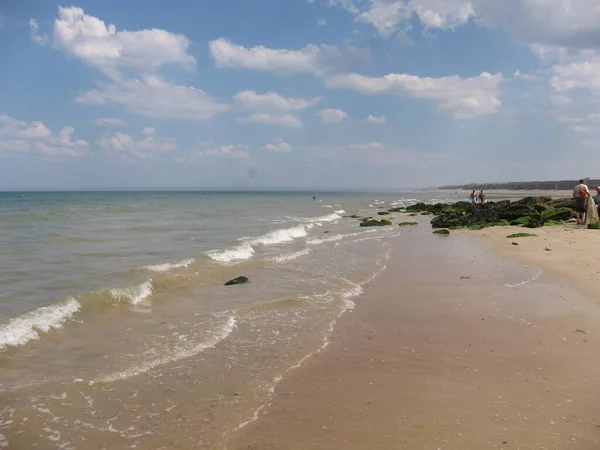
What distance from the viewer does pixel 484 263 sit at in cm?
1423

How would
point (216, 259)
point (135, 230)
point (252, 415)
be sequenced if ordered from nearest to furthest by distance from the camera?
point (252, 415) < point (216, 259) < point (135, 230)

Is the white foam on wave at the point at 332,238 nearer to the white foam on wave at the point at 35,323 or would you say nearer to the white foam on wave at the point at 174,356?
the white foam on wave at the point at 35,323

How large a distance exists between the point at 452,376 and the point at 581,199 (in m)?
20.7

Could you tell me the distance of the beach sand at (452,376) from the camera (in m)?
4.44

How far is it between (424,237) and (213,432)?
1965cm

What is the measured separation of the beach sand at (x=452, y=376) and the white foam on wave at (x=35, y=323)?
190 inches

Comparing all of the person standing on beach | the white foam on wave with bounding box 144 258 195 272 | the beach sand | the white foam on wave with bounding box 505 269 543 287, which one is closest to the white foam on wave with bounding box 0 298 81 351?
the white foam on wave with bounding box 144 258 195 272

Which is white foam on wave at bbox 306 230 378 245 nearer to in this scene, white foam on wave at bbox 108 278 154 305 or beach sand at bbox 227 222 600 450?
beach sand at bbox 227 222 600 450

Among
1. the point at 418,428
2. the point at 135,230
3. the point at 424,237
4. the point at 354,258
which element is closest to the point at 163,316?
the point at 418,428

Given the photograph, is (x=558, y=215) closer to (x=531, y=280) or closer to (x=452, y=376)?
(x=531, y=280)

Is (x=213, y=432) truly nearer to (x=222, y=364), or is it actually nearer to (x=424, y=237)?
(x=222, y=364)

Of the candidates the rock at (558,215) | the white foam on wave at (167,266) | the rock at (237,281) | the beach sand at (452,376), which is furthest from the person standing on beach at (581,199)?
the white foam on wave at (167,266)

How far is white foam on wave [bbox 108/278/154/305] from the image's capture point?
34.0 feet

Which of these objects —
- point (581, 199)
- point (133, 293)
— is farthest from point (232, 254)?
point (581, 199)
